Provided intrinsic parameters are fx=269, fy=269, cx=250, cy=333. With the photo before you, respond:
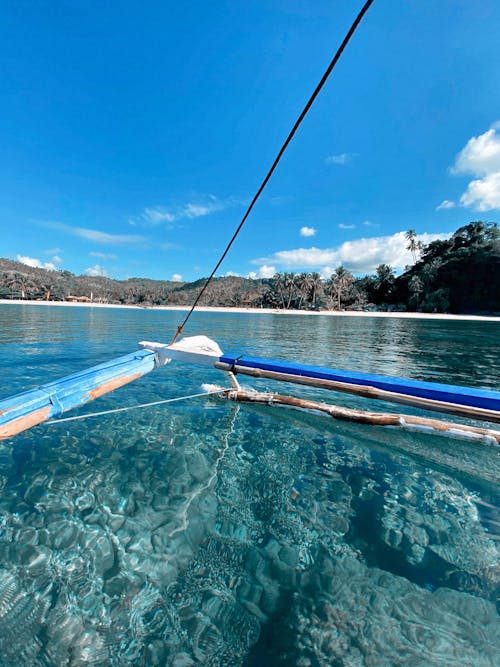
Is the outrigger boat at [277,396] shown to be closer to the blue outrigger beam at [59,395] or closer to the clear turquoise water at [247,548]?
the blue outrigger beam at [59,395]

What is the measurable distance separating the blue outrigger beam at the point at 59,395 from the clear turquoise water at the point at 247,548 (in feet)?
3.16

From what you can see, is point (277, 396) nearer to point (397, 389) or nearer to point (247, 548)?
point (397, 389)

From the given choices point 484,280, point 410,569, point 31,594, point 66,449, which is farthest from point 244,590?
point 484,280

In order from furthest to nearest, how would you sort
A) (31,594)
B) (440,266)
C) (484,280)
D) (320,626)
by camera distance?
(440,266)
(484,280)
(31,594)
(320,626)

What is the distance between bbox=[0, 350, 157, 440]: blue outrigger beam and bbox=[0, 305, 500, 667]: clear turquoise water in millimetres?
964

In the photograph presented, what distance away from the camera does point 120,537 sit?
104 inches

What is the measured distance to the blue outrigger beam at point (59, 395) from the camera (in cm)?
283

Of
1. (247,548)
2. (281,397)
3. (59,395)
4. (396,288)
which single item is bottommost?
(247,548)

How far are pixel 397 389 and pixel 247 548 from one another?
8.77 feet

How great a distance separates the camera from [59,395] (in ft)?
10.9

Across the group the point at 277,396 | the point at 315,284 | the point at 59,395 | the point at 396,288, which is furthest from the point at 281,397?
the point at 315,284

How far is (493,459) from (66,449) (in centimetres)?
660

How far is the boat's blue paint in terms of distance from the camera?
3.24 m

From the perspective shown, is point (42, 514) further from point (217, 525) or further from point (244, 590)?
point (244, 590)
